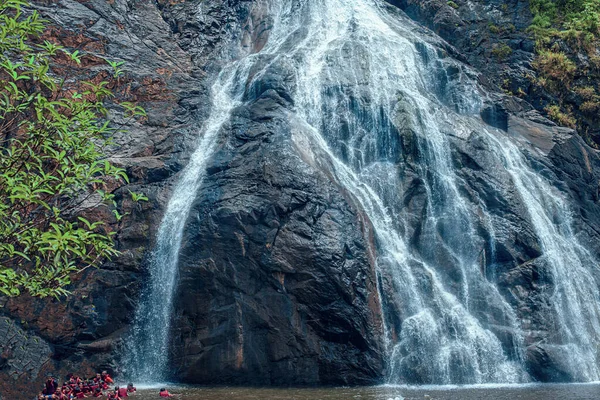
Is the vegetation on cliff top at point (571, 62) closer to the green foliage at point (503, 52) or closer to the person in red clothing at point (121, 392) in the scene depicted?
the green foliage at point (503, 52)

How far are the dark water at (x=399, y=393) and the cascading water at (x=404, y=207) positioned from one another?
153 centimetres

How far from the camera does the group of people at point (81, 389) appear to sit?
17578 millimetres

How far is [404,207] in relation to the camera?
81.0 feet

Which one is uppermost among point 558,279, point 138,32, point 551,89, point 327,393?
point 138,32

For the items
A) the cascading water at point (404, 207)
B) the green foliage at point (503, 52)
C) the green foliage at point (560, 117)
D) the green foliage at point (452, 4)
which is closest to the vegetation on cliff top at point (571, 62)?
the green foliage at point (560, 117)

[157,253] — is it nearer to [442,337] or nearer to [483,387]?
[442,337]

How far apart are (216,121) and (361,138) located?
26.5 feet

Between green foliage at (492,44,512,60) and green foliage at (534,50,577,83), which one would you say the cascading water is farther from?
green foliage at (534,50,577,83)

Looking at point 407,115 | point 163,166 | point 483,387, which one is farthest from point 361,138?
point 483,387

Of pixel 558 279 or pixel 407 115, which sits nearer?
pixel 558 279

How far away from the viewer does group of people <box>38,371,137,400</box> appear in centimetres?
1758

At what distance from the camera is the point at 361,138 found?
2722 centimetres

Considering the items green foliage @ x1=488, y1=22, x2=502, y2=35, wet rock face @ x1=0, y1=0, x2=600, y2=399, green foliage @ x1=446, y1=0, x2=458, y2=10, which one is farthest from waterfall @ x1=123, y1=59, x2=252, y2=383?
green foliage @ x1=446, y1=0, x2=458, y2=10

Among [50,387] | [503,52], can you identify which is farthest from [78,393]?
[503,52]
